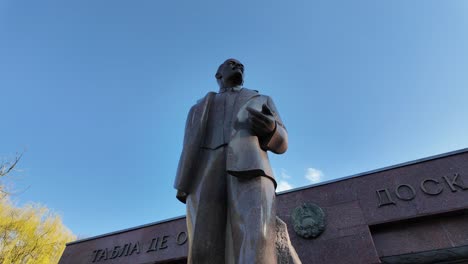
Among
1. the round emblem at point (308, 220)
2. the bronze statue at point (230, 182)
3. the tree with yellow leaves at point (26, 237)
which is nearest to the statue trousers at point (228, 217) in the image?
the bronze statue at point (230, 182)

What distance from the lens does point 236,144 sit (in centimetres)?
250


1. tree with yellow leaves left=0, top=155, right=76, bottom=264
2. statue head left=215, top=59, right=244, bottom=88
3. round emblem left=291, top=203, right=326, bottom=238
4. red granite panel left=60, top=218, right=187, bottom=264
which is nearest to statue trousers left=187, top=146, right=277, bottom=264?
statue head left=215, top=59, right=244, bottom=88

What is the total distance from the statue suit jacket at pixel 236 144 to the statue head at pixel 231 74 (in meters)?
0.39

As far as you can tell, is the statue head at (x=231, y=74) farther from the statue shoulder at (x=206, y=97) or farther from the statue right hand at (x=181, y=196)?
the statue right hand at (x=181, y=196)

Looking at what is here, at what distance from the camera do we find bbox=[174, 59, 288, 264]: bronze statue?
2084mm

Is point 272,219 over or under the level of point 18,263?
under

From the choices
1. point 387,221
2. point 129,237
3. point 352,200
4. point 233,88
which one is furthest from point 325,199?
point 129,237

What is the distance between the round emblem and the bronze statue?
546 centimetres

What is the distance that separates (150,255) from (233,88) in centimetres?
801

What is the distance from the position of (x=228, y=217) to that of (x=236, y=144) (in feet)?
2.00

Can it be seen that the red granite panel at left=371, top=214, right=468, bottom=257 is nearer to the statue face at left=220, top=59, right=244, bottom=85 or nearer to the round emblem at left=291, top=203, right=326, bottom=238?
the round emblem at left=291, top=203, right=326, bottom=238

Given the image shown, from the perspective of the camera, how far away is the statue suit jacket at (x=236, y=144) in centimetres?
235

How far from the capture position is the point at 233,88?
3.43m

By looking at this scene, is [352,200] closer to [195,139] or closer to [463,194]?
[463,194]
